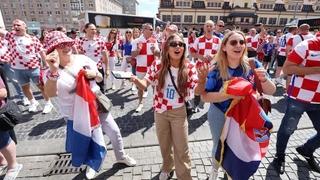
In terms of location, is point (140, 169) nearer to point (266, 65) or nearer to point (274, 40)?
point (266, 65)

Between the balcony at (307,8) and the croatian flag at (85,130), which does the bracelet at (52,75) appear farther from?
the balcony at (307,8)

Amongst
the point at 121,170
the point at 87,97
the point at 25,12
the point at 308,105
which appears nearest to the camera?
the point at 87,97

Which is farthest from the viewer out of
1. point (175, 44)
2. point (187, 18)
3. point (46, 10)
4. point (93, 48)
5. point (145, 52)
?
point (46, 10)

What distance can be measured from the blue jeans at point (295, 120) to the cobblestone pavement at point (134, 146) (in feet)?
1.17

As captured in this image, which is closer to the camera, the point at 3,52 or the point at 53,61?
the point at 53,61

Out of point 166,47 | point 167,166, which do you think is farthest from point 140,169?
point 166,47

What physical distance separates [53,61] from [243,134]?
6.98 ft

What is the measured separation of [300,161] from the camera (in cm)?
327

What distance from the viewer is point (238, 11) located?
6194 cm

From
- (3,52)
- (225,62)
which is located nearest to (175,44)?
(225,62)

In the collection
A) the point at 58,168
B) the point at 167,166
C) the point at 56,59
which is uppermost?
the point at 56,59

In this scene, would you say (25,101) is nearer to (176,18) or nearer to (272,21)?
(176,18)

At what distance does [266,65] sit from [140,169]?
898cm

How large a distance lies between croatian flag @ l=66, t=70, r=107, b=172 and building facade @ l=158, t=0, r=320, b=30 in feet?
204
